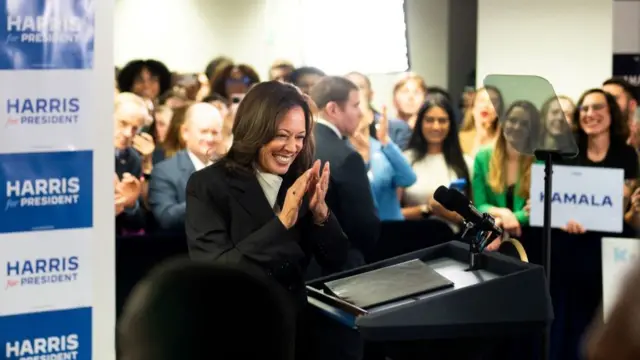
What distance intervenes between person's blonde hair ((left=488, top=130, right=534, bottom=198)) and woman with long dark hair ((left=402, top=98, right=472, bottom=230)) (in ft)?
0.36

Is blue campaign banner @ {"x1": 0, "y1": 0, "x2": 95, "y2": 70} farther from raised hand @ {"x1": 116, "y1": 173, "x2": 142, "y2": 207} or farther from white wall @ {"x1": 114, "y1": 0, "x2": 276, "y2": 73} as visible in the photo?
raised hand @ {"x1": 116, "y1": 173, "x2": 142, "y2": 207}

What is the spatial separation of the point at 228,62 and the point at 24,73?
2.56 feet

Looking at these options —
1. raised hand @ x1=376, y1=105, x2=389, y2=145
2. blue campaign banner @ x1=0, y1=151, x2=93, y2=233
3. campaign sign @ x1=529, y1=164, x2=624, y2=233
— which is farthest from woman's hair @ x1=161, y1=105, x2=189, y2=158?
campaign sign @ x1=529, y1=164, x2=624, y2=233

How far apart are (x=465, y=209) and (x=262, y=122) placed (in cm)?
131

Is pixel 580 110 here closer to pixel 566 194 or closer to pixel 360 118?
pixel 566 194

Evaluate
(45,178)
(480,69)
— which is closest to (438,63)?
(480,69)

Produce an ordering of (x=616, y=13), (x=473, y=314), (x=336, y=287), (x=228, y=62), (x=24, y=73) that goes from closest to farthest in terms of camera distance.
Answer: (x=473, y=314) → (x=336, y=287) → (x=24, y=73) → (x=228, y=62) → (x=616, y=13)

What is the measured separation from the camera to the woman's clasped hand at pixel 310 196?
13.2 feet

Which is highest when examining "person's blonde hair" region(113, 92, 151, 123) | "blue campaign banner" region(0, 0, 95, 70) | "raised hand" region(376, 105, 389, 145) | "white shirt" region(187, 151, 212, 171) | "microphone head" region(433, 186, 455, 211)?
"blue campaign banner" region(0, 0, 95, 70)

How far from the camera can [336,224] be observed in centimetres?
411

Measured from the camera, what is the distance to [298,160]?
4.06 metres

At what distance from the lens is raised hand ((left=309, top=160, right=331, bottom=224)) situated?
4.07 m

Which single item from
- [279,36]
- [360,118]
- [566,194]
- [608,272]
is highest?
[279,36]

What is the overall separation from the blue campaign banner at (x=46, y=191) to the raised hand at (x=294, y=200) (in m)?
0.75
